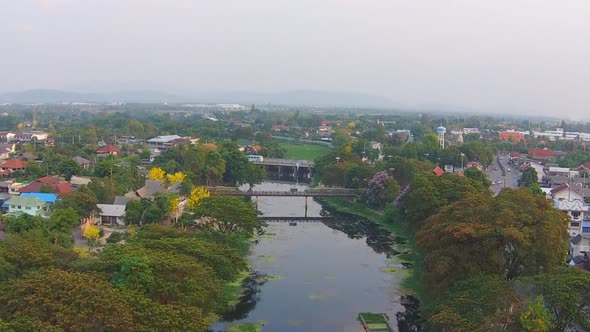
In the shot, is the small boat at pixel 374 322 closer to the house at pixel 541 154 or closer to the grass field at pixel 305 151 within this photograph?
the grass field at pixel 305 151

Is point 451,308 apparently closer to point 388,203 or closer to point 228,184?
point 388,203

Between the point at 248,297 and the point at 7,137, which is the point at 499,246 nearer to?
the point at 248,297

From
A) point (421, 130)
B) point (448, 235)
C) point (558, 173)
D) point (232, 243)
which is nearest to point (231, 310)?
point (232, 243)

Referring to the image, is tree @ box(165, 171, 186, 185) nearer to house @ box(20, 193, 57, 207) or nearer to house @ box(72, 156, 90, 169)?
house @ box(20, 193, 57, 207)

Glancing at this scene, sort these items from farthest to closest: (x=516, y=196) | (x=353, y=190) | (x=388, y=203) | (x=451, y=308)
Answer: (x=353, y=190)
(x=388, y=203)
(x=516, y=196)
(x=451, y=308)

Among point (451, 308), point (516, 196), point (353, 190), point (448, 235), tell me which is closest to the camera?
point (451, 308)

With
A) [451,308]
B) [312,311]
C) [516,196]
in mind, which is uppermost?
[516,196]

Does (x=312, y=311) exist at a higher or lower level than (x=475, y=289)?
lower
